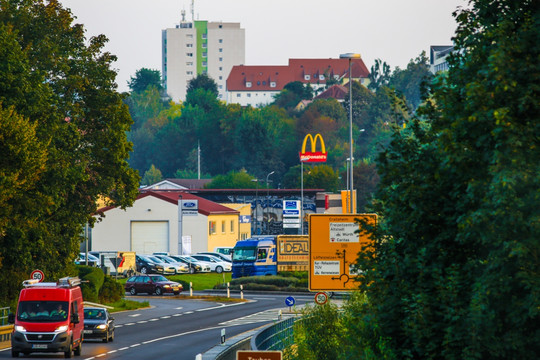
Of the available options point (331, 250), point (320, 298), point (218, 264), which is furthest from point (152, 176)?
point (331, 250)

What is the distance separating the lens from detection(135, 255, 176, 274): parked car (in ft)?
243

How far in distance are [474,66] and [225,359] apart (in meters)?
16.9

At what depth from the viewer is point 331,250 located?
78.4 ft

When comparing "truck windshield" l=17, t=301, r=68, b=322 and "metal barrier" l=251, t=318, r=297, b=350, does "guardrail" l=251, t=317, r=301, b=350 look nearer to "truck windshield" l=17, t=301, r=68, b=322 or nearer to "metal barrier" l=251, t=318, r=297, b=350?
"metal barrier" l=251, t=318, r=297, b=350

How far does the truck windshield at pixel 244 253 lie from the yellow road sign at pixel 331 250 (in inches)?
1766

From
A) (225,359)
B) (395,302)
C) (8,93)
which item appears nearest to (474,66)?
(395,302)

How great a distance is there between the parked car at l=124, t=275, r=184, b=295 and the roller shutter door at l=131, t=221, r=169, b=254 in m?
29.1

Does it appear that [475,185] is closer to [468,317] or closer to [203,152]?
[468,317]

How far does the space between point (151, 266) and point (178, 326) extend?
3244 cm

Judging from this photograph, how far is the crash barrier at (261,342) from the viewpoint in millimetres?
26500

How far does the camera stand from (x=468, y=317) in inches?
422

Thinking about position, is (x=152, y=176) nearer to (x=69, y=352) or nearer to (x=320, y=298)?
(x=69, y=352)

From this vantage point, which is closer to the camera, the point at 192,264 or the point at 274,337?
the point at 274,337

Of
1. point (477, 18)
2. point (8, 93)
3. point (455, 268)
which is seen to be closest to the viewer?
point (455, 268)
